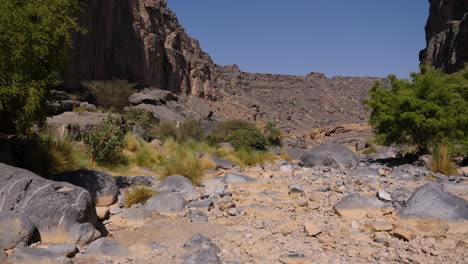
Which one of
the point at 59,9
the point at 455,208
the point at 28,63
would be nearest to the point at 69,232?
the point at 28,63

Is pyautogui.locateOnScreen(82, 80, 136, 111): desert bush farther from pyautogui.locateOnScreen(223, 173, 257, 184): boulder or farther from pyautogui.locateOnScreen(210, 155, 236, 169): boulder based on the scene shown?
pyautogui.locateOnScreen(223, 173, 257, 184): boulder

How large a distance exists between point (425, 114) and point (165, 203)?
1133 cm

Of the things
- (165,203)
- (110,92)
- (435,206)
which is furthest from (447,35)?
(165,203)

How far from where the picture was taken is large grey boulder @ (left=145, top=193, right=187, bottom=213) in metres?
6.47

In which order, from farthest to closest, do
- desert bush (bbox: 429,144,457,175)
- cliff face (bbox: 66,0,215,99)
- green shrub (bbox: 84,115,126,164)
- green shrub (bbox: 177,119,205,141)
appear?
1. cliff face (bbox: 66,0,215,99)
2. green shrub (bbox: 177,119,205,141)
3. desert bush (bbox: 429,144,457,175)
4. green shrub (bbox: 84,115,126,164)

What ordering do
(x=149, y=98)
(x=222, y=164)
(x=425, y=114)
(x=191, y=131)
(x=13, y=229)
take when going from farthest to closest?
(x=149, y=98), (x=191, y=131), (x=425, y=114), (x=222, y=164), (x=13, y=229)

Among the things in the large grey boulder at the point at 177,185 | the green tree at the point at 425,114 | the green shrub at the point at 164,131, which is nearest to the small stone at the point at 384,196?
the large grey boulder at the point at 177,185

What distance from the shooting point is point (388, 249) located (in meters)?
4.53

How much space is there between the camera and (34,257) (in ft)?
13.0

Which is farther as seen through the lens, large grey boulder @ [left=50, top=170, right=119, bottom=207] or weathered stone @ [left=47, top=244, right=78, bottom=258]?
large grey boulder @ [left=50, top=170, right=119, bottom=207]

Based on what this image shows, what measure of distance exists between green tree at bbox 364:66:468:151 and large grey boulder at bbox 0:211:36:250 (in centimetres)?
1273

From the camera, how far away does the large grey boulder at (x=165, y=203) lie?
255 inches

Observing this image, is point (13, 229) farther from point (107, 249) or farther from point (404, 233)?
point (404, 233)

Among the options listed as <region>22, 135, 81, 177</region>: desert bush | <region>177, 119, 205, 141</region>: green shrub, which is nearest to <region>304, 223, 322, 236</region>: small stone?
<region>22, 135, 81, 177</region>: desert bush
